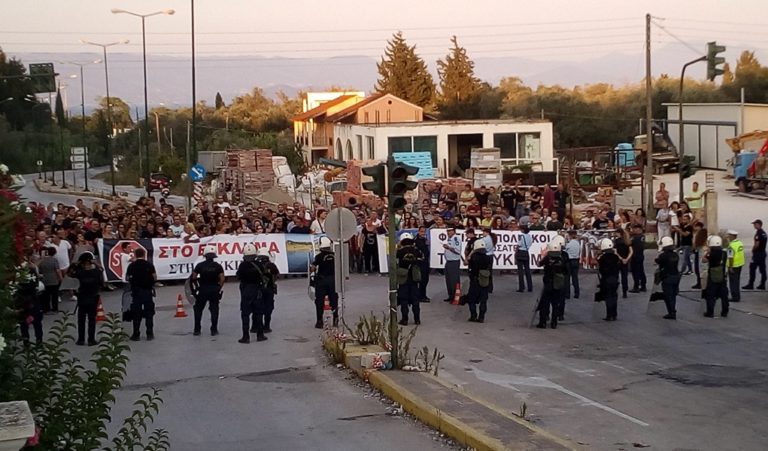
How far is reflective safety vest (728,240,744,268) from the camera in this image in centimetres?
2109

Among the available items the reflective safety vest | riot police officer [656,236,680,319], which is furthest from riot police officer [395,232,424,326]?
the reflective safety vest

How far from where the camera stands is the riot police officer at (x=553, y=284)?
1934 centimetres

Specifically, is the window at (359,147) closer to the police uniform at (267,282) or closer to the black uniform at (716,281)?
the black uniform at (716,281)

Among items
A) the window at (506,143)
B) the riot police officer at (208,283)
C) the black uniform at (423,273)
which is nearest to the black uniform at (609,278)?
the black uniform at (423,273)

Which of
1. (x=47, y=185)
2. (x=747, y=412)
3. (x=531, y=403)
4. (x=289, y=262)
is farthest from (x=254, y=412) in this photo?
(x=47, y=185)

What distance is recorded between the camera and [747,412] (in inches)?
521

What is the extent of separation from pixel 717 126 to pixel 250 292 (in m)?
47.1

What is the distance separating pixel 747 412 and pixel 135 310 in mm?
10277

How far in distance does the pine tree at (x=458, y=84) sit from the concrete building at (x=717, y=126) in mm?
35998

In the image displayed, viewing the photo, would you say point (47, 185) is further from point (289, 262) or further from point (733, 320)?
point (733, 320)

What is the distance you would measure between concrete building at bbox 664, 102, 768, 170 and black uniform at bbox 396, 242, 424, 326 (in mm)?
42187

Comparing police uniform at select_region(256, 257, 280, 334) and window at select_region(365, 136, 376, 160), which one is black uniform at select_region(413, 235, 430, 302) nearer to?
police uniform at select_region(256, 257, 280, 334)

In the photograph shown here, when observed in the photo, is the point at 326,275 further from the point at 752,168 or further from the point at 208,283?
the point at 752,168

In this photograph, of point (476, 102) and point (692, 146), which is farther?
point (476, 102)
